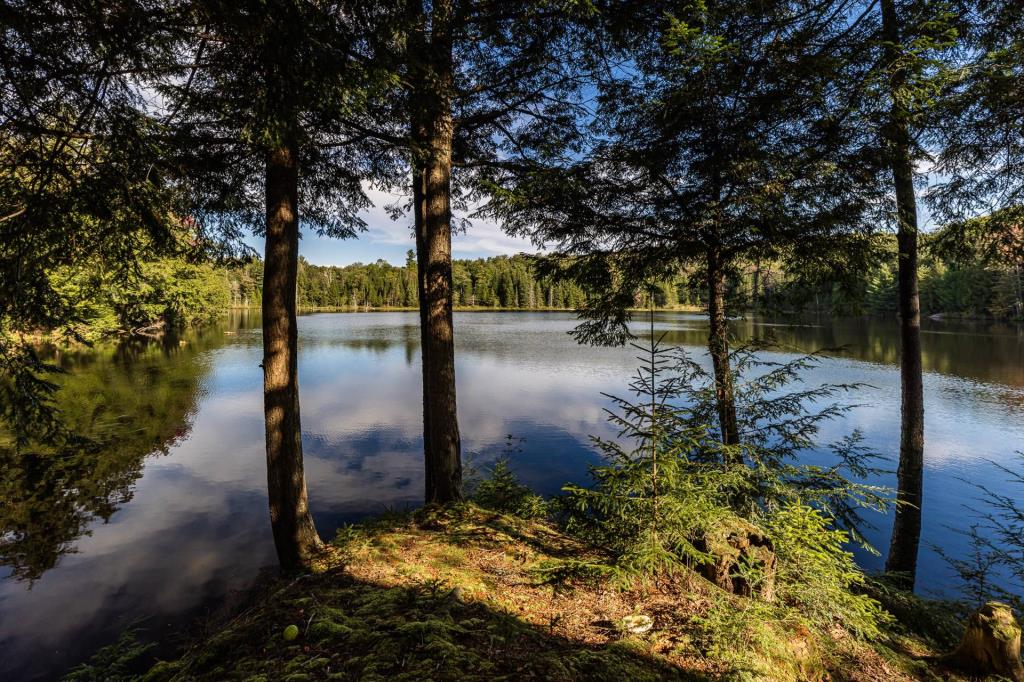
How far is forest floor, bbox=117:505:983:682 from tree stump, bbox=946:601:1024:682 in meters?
0.27

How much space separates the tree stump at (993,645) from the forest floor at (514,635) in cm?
27

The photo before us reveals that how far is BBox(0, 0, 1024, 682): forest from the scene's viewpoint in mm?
2861

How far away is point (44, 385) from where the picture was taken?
9.98 ft

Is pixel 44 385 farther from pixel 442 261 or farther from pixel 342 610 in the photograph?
pixel 442 261

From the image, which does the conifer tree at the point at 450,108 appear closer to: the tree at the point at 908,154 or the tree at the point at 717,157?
the tree at the point at 717,157

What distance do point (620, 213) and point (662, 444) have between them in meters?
3.26

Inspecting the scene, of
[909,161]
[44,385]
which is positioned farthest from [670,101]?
[44,385]

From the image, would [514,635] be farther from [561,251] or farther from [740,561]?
[561,251]

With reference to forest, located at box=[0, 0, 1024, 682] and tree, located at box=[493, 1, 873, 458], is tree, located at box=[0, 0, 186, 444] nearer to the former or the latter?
forest, located at box=[0, 0, 1024, 682]

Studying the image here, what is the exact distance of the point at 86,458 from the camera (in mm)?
10102

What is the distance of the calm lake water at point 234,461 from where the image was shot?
18.6 ft

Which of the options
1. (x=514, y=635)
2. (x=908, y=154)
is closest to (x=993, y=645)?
(x=514, y=635)

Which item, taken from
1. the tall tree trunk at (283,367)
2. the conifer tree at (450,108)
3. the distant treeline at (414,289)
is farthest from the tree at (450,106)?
the distant treeline at (414,289)

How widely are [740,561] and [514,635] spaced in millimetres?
1977
